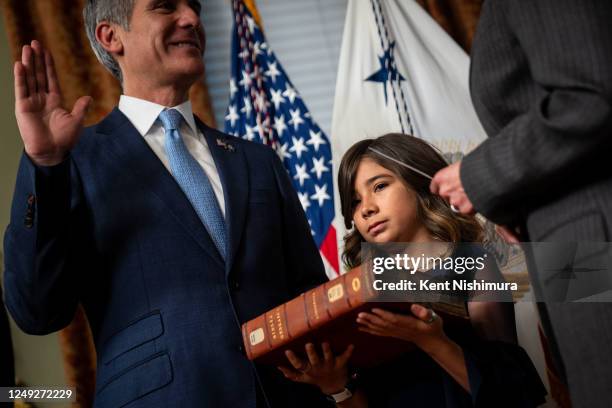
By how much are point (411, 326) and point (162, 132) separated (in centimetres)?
95

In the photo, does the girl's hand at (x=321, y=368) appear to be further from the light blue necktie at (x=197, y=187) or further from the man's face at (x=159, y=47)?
the man's face at (x=159, y=47)

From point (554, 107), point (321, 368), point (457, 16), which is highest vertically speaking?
point (457, 16)

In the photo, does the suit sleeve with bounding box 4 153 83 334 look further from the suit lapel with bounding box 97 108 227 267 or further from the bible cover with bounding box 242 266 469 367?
the bible cover with bounding box 242 266 469 367

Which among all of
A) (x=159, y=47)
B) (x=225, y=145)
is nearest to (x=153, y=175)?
(x=225, y=145)

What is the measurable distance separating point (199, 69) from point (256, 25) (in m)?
1.40

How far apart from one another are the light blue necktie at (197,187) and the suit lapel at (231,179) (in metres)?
0.03

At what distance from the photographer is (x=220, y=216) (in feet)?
7.02

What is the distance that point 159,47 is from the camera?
7.76 ft

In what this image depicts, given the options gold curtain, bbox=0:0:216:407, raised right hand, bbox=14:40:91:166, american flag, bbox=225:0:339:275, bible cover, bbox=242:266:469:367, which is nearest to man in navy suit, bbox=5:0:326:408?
raised right hand, bbox=14:40:91:166

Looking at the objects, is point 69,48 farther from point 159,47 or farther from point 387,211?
point 387,211

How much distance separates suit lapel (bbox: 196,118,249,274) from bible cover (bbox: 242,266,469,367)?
0.26 metres

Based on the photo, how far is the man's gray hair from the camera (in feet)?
7.91

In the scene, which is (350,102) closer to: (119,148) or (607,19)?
(119,148)

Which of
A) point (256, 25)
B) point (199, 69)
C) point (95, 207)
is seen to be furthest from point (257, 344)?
point (256, 25)
